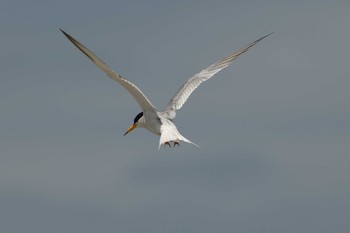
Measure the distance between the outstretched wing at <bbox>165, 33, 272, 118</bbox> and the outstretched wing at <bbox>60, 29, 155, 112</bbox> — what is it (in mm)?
1466

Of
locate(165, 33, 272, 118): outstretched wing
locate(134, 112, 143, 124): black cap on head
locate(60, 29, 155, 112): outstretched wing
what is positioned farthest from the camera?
locate(165, 33, 272, 118): outstretched wing

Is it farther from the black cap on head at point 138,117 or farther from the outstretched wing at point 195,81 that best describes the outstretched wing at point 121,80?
the outstretched wing at point 195,81

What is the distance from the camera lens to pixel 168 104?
41.0m

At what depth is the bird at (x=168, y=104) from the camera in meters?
36.0

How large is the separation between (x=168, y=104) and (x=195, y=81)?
1.89m

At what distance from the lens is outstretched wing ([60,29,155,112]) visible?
1364 inches

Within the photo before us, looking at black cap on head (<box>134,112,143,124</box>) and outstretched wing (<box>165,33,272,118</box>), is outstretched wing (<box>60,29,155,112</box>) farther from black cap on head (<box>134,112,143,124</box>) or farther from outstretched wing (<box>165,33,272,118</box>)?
outstretched wing (<box>165,33,272,118</box>)

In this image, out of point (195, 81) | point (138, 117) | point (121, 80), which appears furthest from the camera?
point (195, 81)

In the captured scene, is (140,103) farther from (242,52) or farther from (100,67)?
(242,52)

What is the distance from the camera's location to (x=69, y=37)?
1340 inches

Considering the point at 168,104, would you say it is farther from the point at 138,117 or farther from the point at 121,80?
the point at 121,80

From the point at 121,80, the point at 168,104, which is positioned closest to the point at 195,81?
the point at 168,104

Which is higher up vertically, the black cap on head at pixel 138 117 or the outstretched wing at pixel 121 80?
the black cap on head at pixel 138 117

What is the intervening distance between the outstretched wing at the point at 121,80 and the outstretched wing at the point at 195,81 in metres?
1.47
